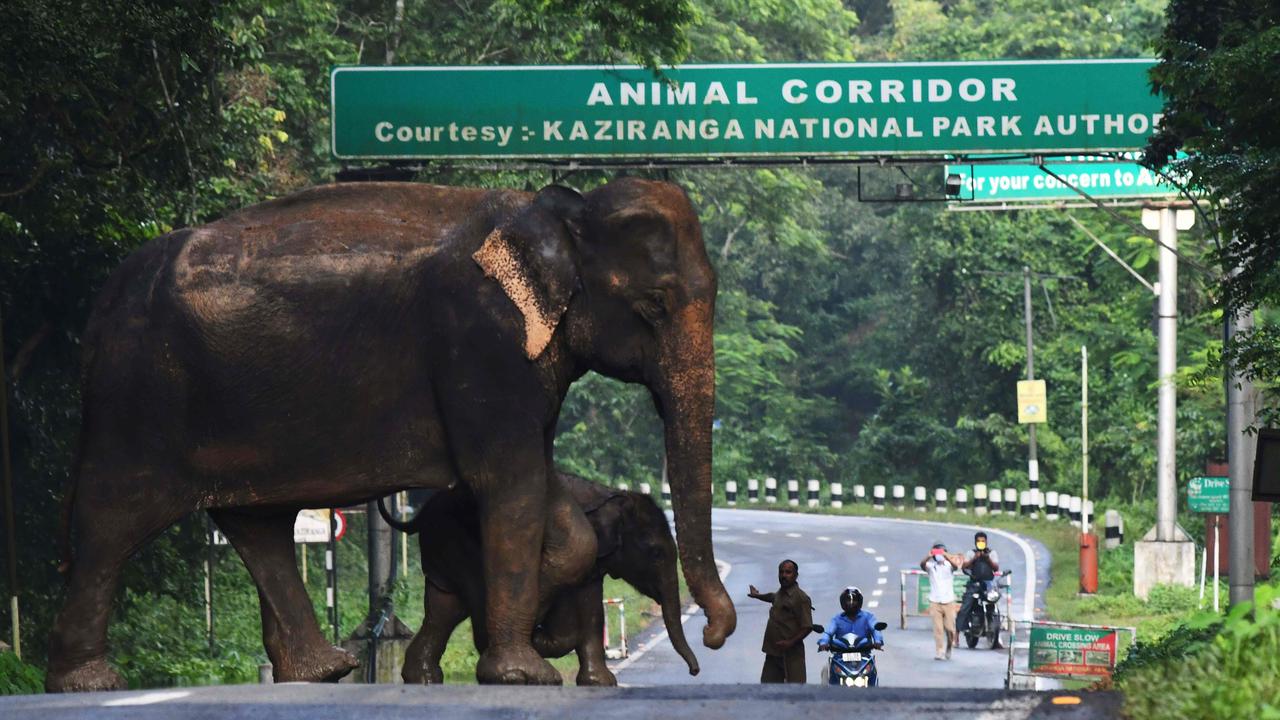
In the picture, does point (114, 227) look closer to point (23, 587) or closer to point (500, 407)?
point (23, 587)

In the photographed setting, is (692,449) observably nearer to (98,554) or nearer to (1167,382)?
(98,554)

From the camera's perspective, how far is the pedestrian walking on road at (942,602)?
28.8 meters

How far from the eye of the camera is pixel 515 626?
1268 cm

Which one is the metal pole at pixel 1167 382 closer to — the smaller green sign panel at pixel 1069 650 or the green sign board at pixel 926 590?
the green sign board at pixel 926 590

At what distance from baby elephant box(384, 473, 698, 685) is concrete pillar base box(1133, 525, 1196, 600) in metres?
18.2

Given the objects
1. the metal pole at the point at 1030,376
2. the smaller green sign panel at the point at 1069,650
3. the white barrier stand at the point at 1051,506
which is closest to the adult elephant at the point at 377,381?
the smaller green sign panel at the point at 1069,650

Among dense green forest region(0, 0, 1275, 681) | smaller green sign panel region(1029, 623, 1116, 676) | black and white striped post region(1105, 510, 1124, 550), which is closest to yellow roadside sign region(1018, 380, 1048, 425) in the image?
dense green forest region(0, 0, 1275, 681)

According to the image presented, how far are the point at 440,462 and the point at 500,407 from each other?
484mm

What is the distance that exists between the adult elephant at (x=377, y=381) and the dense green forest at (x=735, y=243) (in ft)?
14.0

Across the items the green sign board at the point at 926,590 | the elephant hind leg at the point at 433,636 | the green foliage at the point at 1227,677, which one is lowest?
the green sign board at the point at 926,590

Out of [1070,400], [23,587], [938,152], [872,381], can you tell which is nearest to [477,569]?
[23,587]

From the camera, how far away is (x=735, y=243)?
65.8 m

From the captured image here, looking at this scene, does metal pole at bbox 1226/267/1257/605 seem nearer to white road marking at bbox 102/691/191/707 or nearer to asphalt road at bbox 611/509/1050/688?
asphalt road at bbox 611/509/1050/688

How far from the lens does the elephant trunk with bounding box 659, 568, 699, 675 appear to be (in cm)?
1545
